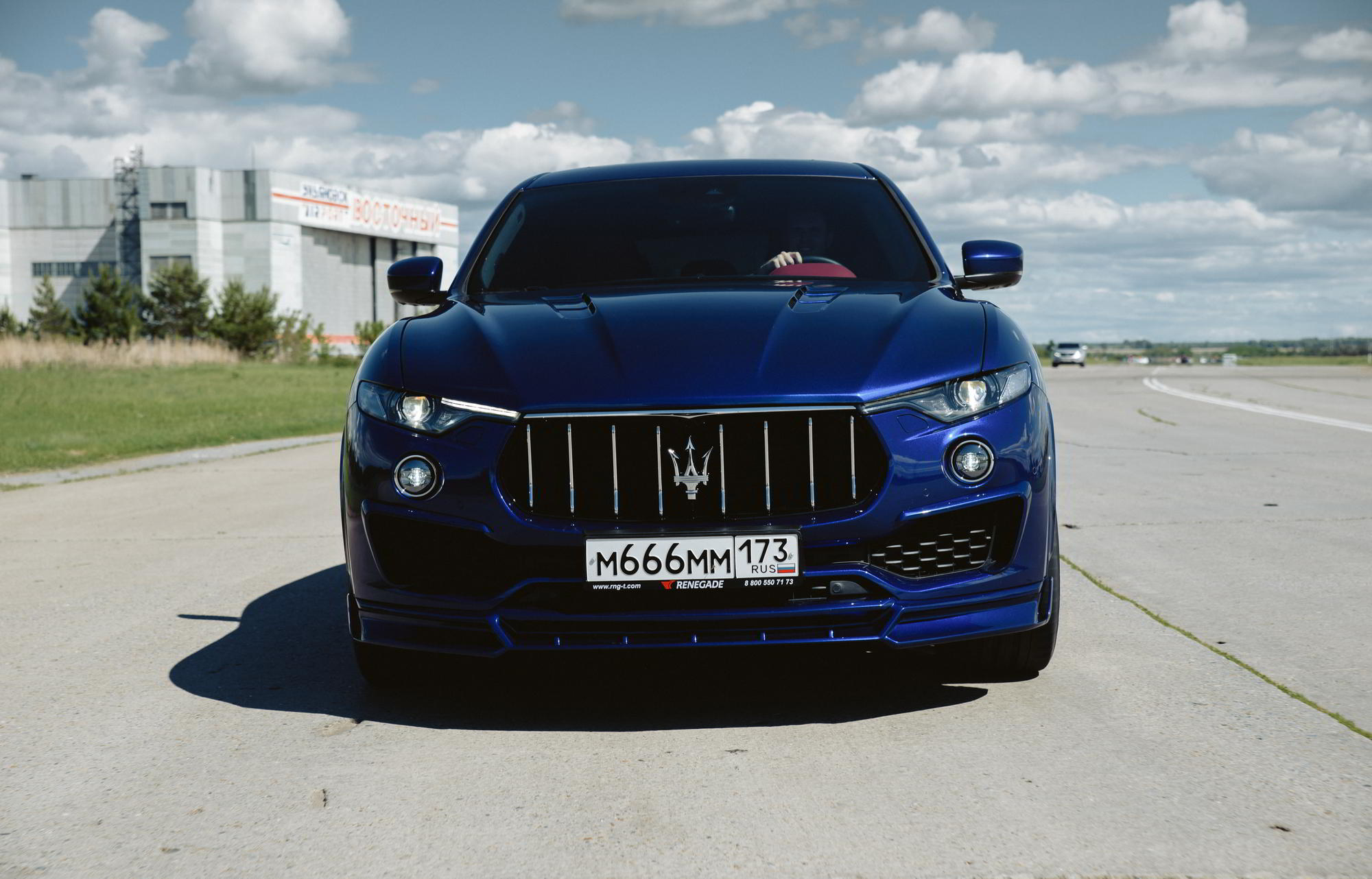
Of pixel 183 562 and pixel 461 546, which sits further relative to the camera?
pixel 183 562

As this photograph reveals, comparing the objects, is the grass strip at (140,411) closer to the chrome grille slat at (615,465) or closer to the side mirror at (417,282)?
the side mirror at (417,282)

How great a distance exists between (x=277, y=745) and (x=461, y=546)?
69cm

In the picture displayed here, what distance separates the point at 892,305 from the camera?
3.91 meters

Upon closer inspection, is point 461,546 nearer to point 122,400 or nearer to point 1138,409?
point 1138,409

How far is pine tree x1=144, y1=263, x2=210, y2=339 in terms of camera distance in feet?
258

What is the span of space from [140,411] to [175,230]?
77.0m

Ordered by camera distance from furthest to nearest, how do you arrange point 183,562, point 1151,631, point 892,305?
1. point 183,562
2. point 1151,631
3. point 892,305

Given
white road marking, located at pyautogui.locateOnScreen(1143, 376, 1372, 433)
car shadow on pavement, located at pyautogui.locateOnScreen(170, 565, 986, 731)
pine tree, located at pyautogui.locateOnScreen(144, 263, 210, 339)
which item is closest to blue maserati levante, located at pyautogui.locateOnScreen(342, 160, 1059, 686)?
car shadow on pavement, located at pyautogui.locateOnScreen(170, 565, 986, 731)

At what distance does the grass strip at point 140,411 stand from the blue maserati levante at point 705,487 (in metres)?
9.80

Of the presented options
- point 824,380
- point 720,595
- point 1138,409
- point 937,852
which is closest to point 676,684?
point 720,595

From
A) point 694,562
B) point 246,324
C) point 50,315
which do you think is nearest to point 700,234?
point 694,562

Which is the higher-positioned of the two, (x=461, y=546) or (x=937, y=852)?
(x=461, y=546)

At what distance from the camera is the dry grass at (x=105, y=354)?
2942 cm

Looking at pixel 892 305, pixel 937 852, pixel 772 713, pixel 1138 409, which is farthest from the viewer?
pixel 1138 409
